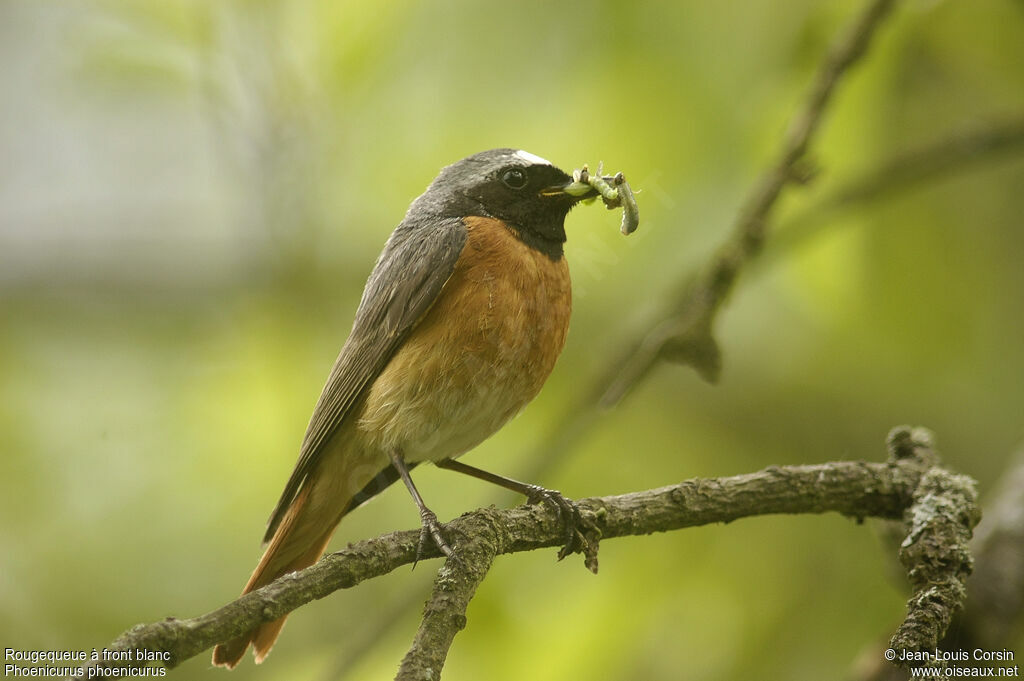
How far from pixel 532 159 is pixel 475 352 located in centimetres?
100

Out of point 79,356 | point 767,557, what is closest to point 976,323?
point 767,557

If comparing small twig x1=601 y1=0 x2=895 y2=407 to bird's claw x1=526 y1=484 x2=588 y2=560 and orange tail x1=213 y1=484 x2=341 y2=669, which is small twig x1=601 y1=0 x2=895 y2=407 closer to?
bird's claw x1=526 y1=484 x2=588 y2=560

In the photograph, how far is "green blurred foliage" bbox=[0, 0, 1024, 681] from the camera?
4.89 metres

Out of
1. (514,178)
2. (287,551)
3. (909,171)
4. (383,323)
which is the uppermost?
(909,171)

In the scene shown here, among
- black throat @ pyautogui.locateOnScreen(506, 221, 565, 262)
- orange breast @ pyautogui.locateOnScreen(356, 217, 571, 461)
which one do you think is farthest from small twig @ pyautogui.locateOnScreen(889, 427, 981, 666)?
black throat @ pyautogui.locateOnScreen(506, 221, 565, 262)

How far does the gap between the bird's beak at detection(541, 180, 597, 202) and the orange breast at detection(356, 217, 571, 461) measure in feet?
0.88

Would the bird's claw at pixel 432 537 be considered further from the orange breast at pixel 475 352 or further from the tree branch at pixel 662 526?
the orange breast at pixel 475 352

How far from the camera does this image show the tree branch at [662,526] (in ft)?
8.73

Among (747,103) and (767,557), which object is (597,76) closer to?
(747,103)

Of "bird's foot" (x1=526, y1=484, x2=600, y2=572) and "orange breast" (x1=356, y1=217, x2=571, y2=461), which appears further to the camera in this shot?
"orange breast" (x1=356, y1=217, x2=571, y2=461)

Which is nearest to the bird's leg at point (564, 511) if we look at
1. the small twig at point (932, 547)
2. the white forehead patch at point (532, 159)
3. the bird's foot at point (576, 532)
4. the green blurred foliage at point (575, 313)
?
the bird's foot at point (576, 532)

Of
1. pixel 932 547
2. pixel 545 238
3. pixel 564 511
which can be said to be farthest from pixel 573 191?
pixel 932 547

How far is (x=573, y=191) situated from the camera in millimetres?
4496

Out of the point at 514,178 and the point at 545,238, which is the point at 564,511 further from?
the point at 514,178
